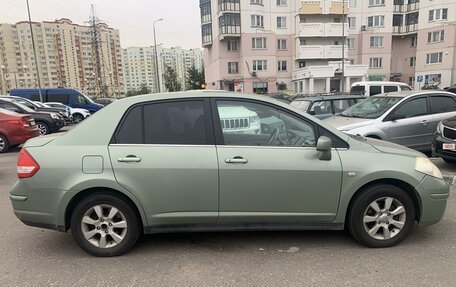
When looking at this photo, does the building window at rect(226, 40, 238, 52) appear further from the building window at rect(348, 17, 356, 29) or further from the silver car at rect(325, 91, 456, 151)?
the silver car at rect(325, 91, 456, 151)

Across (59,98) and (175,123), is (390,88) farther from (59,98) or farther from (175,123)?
(59,98)

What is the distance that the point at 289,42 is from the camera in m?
45.4

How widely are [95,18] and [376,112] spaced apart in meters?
57.2

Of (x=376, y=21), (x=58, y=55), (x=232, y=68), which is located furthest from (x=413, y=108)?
(x=58, y=55)

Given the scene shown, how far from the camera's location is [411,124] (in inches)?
286

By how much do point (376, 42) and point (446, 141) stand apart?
45.3m

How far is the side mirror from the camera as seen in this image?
326cm

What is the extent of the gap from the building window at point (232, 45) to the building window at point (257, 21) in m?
3.56

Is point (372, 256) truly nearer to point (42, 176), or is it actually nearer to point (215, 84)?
point (42, 176)

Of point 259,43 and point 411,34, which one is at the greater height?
point 411,34

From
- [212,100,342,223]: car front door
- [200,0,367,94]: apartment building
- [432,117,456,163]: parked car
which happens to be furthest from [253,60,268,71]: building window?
[212,100,342,223]: car front door

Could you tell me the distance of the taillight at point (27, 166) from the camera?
3338 millimetres

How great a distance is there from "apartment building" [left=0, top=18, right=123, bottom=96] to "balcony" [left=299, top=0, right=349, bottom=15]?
111 ft

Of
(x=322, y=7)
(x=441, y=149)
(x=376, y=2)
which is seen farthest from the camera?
(x=376, y=2)
